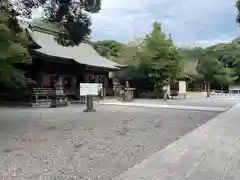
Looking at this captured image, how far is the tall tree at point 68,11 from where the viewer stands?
32.1 ft

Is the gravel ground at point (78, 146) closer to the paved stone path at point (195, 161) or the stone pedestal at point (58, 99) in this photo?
the paved stone path at point (195, 161)

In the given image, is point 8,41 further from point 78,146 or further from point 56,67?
point 56,67

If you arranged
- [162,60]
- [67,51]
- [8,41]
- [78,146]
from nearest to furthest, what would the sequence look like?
[78,146]
[8,41]
[67,51]
[162,60]

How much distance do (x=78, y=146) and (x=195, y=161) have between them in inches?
105

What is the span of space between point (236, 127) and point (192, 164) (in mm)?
5358

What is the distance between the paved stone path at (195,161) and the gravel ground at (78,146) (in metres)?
0.30

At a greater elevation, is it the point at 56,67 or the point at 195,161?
the point at 56,67

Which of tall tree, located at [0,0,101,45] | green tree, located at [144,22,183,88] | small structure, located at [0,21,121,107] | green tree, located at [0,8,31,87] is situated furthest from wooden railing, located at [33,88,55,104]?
green tree, located at [144,22,183,88]

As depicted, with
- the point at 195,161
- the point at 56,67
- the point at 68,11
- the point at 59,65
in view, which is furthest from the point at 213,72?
the point at 195,161

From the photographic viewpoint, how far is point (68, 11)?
33.5 feet

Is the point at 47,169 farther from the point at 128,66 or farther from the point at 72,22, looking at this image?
the point at 128,66

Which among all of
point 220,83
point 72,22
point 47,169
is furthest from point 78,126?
point 220,83

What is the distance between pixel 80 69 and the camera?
24.1 metres

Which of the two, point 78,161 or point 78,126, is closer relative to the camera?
point 78,161
